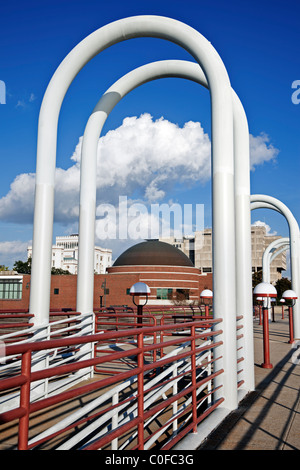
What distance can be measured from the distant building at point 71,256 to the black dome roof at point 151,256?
3187 inches

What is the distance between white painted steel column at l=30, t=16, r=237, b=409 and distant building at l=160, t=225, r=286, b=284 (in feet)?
324

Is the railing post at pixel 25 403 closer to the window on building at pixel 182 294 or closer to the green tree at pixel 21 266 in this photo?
the window on building at pixel 182 294

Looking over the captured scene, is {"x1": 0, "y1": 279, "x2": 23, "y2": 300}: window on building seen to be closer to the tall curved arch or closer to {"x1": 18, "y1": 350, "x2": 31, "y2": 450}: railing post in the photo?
the tall curved arch

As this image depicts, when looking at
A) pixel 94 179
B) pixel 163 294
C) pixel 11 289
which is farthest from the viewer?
pixel 163 294

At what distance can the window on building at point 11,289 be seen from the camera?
61.4 meters

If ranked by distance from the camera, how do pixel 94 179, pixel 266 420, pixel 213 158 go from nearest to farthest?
pixel 266 420
pixel 213 158
pixel 94 179

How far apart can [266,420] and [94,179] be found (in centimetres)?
554

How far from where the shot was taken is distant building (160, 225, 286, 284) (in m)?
106

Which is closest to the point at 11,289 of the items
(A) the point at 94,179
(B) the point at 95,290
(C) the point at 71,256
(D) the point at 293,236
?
(B) the point at 95,290

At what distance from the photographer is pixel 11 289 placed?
2426 inches

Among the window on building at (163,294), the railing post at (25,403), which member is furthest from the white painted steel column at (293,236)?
the window on building at (163,294)

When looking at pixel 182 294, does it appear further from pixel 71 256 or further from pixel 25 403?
pixel 71 256

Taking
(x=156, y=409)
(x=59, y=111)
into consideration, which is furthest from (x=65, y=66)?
(x=156, y=409)

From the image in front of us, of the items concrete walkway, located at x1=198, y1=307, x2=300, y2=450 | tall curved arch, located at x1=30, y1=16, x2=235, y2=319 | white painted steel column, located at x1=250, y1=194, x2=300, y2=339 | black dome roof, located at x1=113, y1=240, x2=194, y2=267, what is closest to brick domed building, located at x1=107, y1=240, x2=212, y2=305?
black dome roof, located at x1=113, y1=240, x2=194, y2=267
